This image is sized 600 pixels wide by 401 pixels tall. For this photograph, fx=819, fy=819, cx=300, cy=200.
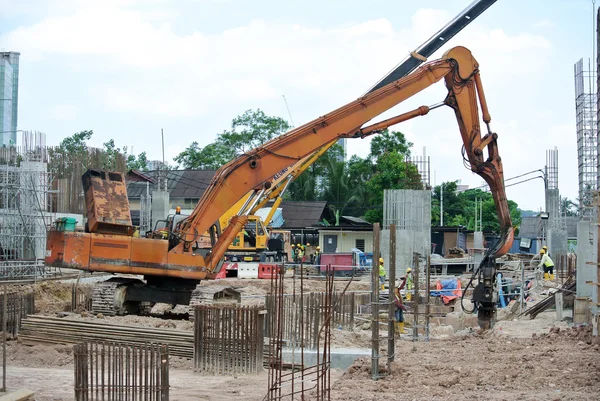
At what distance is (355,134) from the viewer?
1906 cm

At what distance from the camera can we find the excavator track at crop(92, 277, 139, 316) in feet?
59.8

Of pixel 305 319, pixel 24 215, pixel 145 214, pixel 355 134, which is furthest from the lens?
pixel 145 214

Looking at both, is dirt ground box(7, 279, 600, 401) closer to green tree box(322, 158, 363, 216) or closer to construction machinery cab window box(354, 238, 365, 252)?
construction machinery cab window box(354, 238, 365, 252)

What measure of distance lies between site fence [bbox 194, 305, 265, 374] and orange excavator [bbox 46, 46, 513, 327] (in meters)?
4.35

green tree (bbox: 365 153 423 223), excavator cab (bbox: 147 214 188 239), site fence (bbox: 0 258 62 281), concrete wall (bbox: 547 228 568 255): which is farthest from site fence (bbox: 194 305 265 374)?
green tree (bbox: 365 153 423 223)

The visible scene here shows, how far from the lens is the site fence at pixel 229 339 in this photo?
13508 mm

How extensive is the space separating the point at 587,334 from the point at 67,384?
30.1 feet

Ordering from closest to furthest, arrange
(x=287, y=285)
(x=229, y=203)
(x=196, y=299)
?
(x=229, y=203) → (x=196, y=299) → (x=287, y=285)

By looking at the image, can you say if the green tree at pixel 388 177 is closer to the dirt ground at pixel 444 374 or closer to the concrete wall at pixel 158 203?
the concrete wall at pixel 158 203

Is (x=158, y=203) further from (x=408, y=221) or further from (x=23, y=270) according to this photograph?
(x=408, y=221)

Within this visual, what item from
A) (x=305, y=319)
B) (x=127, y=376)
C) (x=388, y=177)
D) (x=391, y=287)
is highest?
(x=388, y=177)

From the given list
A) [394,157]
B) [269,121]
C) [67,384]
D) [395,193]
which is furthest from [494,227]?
[67,384]

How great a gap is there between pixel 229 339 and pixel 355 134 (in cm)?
717

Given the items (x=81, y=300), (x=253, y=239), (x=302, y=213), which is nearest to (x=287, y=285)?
(x=253, y=239)
